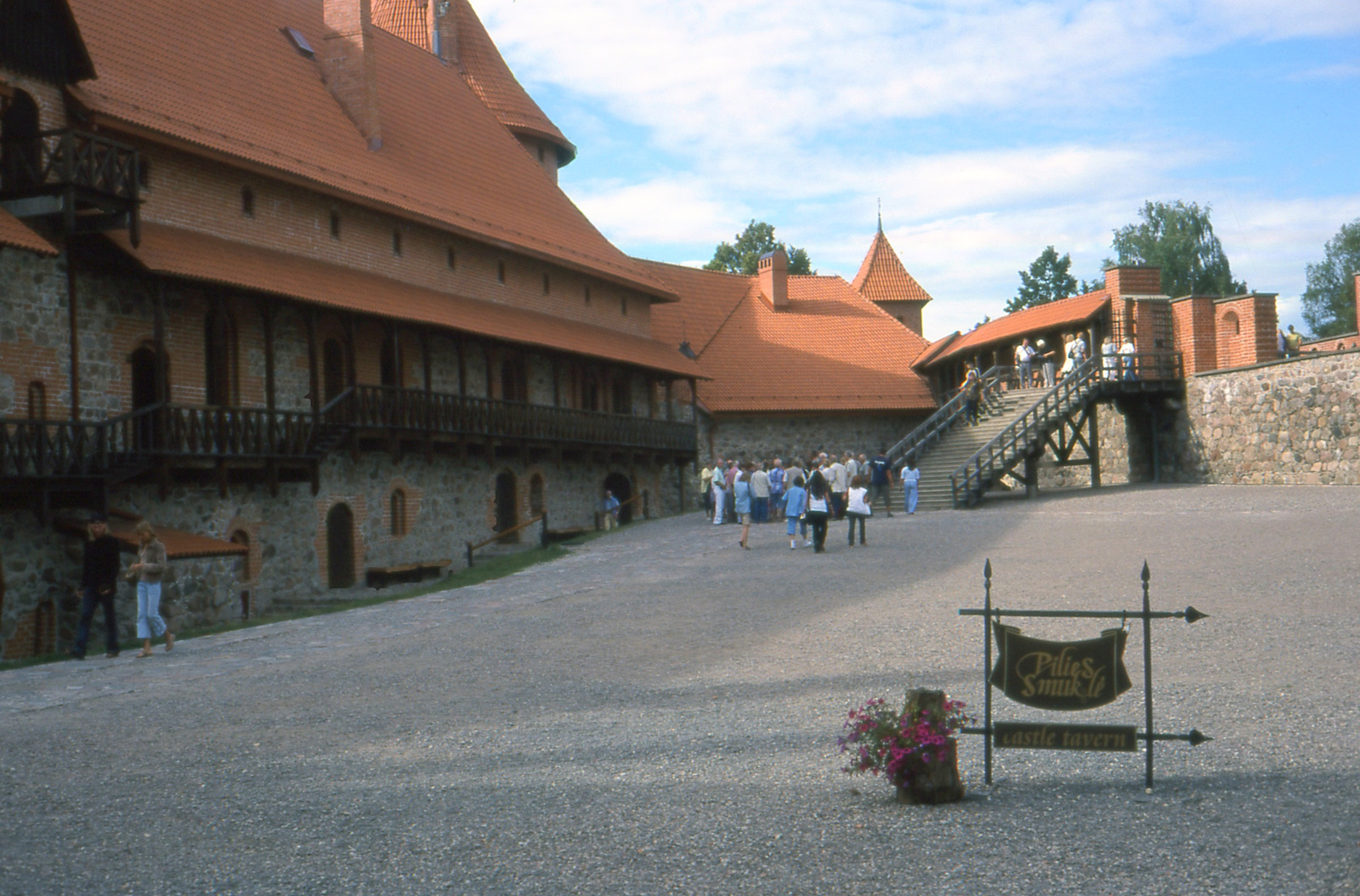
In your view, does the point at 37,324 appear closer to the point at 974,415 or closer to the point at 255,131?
the point at 255,131

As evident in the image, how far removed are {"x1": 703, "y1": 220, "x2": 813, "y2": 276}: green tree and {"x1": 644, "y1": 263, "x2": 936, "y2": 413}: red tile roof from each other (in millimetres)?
15336

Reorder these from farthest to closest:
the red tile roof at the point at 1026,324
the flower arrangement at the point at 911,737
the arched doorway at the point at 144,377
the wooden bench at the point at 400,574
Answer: the red tile roof at the point at 1026,324 < the wooden bench at the point at 400,574 < the arched doorway at the point at 144,377 < the flower arrangement at the point at 911,737

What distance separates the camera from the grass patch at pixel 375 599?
53.2 ft

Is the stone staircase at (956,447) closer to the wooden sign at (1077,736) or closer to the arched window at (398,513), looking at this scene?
the arched window at (398,513)

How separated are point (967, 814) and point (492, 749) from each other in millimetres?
3431

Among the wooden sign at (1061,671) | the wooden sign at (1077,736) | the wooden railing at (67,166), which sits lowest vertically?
the wooden sign at (1077,736)

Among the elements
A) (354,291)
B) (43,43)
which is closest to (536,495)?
Answer: (354,291)

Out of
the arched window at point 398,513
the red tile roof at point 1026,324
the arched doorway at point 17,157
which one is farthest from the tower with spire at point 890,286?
the arched doorway at point 17,157

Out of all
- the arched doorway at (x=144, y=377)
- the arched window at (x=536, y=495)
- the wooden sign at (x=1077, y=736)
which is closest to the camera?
the wooden sign at (x=1077, y=736)

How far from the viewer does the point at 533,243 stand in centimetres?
3356

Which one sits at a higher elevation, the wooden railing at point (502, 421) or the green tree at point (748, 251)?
the green tree at point (748, 251)

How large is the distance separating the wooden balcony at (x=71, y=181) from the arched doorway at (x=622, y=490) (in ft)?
60.6

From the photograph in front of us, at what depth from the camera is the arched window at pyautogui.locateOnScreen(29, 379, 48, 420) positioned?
1905 centimetres

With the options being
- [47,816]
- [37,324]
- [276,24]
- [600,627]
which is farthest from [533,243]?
[47,816]
